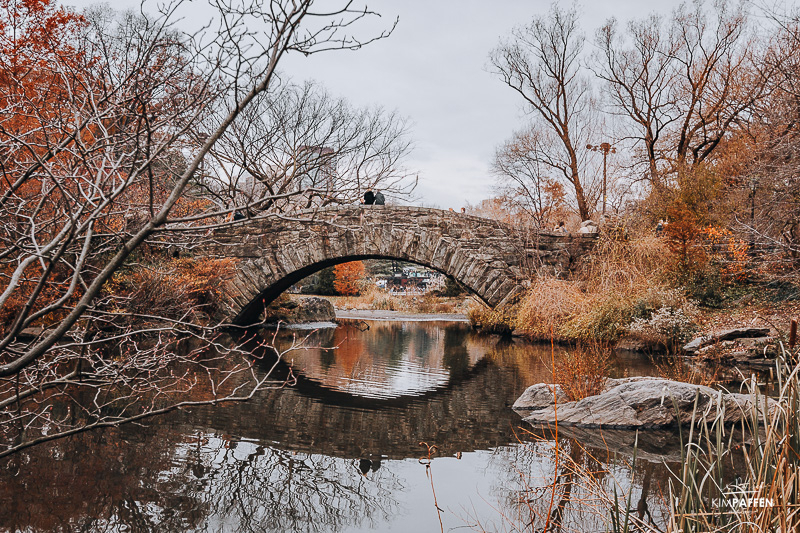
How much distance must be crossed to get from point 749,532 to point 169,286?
1012 centimetres

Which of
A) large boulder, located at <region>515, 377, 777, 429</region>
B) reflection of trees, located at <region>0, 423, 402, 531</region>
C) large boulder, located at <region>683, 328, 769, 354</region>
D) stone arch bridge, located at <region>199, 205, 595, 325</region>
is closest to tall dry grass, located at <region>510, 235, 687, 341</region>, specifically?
stone arch bridge, located at <region>199, 205, 595, 325</region>

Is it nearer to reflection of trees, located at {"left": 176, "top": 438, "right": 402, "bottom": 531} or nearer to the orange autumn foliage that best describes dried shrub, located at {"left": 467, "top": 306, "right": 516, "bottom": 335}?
reflection of trees, located at {"left": 176, "top": 438, "right": 402, "bottom": 531}

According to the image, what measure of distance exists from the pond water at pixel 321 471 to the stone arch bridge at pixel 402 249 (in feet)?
17.8

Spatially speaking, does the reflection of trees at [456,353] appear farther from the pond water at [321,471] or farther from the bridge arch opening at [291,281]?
the pond water at [321,471]

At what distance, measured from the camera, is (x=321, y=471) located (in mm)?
4324

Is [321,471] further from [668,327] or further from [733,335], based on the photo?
[668,327]

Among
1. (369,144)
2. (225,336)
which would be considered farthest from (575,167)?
(225,336)

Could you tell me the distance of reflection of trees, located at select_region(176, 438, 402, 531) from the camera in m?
3.56

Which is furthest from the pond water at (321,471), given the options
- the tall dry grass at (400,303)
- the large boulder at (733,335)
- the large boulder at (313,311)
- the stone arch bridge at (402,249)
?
the tall dry grass at (400,303)

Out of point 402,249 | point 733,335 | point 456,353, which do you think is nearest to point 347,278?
point 402,249

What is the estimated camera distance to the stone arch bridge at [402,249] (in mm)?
12234

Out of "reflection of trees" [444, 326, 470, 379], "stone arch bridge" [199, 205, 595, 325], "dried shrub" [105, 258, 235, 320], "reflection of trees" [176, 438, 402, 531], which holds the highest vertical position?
"stone arch bridge" [199, 205, 595, 325]

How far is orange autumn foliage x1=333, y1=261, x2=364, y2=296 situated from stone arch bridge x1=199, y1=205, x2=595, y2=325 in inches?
543

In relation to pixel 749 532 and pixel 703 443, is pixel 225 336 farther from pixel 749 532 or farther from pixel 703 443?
pixel 749 532
